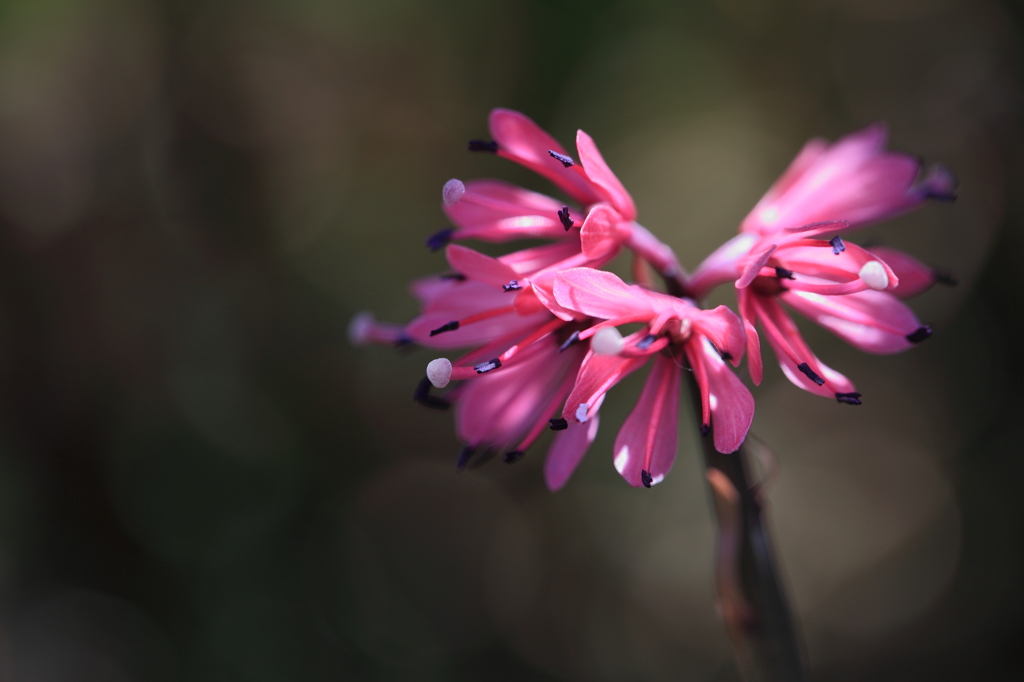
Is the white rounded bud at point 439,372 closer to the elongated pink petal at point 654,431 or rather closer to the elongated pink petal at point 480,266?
the elongated pink petal at point 480,266

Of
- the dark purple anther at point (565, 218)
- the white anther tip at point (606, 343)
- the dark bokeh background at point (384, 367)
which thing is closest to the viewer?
the white anther tip at point (606, 343)

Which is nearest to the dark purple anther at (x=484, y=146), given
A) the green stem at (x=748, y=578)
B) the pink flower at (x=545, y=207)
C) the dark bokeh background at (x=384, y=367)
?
the pink flower at (x=545, y=207)

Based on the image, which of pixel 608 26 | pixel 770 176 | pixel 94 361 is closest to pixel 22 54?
pixel 94 361

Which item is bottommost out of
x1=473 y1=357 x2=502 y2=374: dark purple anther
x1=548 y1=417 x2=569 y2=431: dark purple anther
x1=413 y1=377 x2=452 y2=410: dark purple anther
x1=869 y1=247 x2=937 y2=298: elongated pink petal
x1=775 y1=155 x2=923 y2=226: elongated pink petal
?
x1=413 y1=377 x2=452 y2=410: dark purple anther

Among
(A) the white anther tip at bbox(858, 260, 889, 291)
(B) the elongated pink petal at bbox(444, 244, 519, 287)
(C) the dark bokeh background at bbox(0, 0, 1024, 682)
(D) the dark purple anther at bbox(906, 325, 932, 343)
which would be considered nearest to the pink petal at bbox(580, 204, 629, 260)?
(B) the elongated pink petal at bbox(444, 244, 519, 287)

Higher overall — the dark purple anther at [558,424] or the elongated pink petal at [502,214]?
the elongated pink petal at [502,214]

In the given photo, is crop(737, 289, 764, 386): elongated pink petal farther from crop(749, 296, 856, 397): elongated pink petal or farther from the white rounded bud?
the white rounded bud

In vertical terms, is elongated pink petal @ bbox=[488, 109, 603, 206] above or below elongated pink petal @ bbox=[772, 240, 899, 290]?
below

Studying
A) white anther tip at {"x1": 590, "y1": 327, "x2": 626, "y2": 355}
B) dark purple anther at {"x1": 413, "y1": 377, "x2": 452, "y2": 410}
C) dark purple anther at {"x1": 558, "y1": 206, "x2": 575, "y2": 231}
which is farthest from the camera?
dark purple anther at {"x1": 413, "y1": 377, "x2": 452, "y2": 410}
